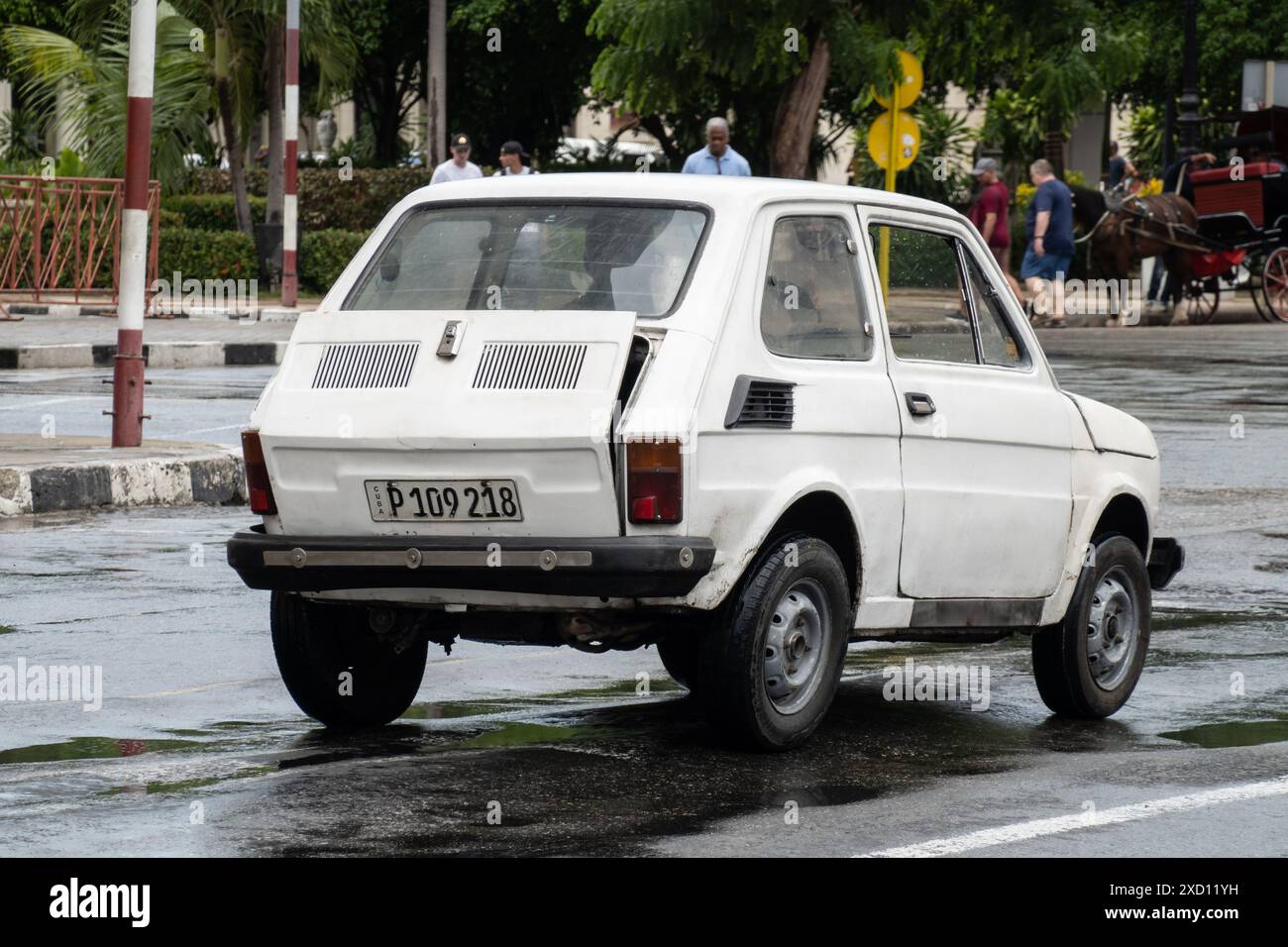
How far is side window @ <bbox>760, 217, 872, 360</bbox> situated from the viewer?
698cm

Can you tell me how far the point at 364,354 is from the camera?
269 inches

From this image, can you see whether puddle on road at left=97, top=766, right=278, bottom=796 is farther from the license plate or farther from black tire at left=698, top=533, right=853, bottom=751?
black tire at left=698, top=533, right=853, bottom=751

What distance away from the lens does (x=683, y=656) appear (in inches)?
301

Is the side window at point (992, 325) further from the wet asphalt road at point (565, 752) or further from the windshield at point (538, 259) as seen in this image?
the windshield at point (538, 259)

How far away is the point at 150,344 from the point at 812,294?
16497 millimetres

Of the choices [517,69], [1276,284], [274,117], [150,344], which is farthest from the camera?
Answer: [517,69]

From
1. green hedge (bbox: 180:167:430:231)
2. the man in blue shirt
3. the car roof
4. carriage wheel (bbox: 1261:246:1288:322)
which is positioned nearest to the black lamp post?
carriage wheel (bbox: 1261:246:1288:322)

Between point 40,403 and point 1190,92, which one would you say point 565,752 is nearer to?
point 40,403

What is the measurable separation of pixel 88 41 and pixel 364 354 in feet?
102

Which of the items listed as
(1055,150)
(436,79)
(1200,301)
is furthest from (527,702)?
(1055,150)

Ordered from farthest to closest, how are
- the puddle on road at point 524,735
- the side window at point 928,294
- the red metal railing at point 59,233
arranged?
the red metal railing at point 59,233
the side window at point 928,294
the puddle on road at point 524,735

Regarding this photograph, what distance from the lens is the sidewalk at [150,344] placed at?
22.2m

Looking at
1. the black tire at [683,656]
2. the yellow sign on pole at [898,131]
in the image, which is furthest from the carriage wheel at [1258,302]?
the black tire at [683,656]

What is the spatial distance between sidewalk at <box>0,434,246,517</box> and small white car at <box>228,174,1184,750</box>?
560 centimetres
